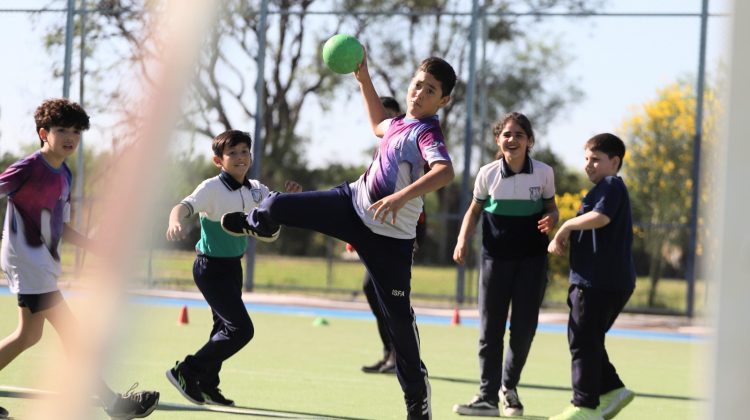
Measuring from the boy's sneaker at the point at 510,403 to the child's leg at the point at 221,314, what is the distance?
4.88 ft

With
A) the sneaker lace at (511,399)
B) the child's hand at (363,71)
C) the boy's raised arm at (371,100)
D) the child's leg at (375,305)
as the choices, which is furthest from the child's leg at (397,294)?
the child's leg at (375,305)

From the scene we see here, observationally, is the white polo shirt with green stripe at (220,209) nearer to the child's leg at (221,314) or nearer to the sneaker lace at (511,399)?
the child's leg at (221,314)

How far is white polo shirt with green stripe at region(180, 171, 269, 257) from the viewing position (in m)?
6.21

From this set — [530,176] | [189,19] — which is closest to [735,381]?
[189,19]

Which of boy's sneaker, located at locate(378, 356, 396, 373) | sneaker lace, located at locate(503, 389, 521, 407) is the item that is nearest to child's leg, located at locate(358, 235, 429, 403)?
sneaker lace, located at locate(503, 389, 521, 407)

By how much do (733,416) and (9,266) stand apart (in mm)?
4409

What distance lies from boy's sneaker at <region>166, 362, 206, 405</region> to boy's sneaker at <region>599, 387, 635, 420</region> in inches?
83.1

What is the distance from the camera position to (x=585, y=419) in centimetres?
578

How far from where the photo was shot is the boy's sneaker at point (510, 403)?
6391 millimetres

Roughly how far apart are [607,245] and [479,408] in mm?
1190

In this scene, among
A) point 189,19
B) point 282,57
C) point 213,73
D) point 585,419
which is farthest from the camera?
point 282,57

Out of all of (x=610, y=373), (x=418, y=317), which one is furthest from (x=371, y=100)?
(x=418, y=317)

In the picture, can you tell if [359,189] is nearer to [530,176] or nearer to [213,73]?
[530,176]

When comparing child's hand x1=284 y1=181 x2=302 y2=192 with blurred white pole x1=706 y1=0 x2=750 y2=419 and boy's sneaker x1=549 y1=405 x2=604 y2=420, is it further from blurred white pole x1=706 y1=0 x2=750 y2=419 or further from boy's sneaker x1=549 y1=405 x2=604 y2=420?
blurred white pole x1=706 y1=0 x2=750 y2=419
